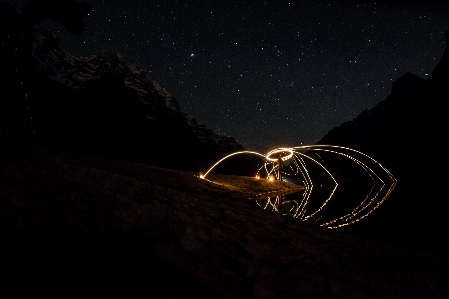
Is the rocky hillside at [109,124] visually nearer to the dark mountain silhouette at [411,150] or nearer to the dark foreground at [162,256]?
the dark mountain silhouette at [411,150]

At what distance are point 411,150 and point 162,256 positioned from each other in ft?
383

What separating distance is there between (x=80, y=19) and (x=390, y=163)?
116683 mm

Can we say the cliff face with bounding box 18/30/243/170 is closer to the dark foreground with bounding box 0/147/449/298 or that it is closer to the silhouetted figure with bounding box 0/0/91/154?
the silhouetted figure with bounding box 0/0/91/154

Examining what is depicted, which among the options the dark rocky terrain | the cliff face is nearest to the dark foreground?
the dark rocky terrain

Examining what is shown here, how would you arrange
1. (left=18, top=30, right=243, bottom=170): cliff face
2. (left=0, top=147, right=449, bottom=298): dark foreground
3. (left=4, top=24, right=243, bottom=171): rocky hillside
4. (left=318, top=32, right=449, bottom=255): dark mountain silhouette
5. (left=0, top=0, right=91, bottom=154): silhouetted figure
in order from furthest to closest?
1. (left=18, top=30, right=243, bottom=170): cliff face
2. (left=4, top=24, right=243, bottom=171): rocky hillside
3. (left=318, top=32, right=449, bottom=255): dark mountain silhouette
4. (left=0, top=0, right=91, bottom=154): silhouetted figure
5. (left=0, top=147, right=449, bottom=298): dark foreground

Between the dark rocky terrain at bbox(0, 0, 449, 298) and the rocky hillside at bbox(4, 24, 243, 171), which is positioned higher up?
the rocky hillside at bbox(4, 24, 243, 171)

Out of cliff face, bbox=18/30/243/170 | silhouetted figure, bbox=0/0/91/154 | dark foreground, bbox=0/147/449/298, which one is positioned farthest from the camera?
cliff face, bbox=18/30/243/170

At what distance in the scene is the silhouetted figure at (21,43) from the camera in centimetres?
288

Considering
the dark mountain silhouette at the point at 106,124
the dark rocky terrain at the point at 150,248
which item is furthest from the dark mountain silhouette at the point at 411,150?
the dark mountain silhouette at the point at 106,124

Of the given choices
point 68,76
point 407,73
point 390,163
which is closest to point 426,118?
point 390,163

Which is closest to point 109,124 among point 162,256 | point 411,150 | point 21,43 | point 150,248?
point 21,43

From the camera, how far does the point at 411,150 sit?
92.3 meters

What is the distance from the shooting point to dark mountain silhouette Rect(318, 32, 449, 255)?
510 cm

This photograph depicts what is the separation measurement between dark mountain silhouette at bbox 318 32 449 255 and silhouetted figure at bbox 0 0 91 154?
239 inches
